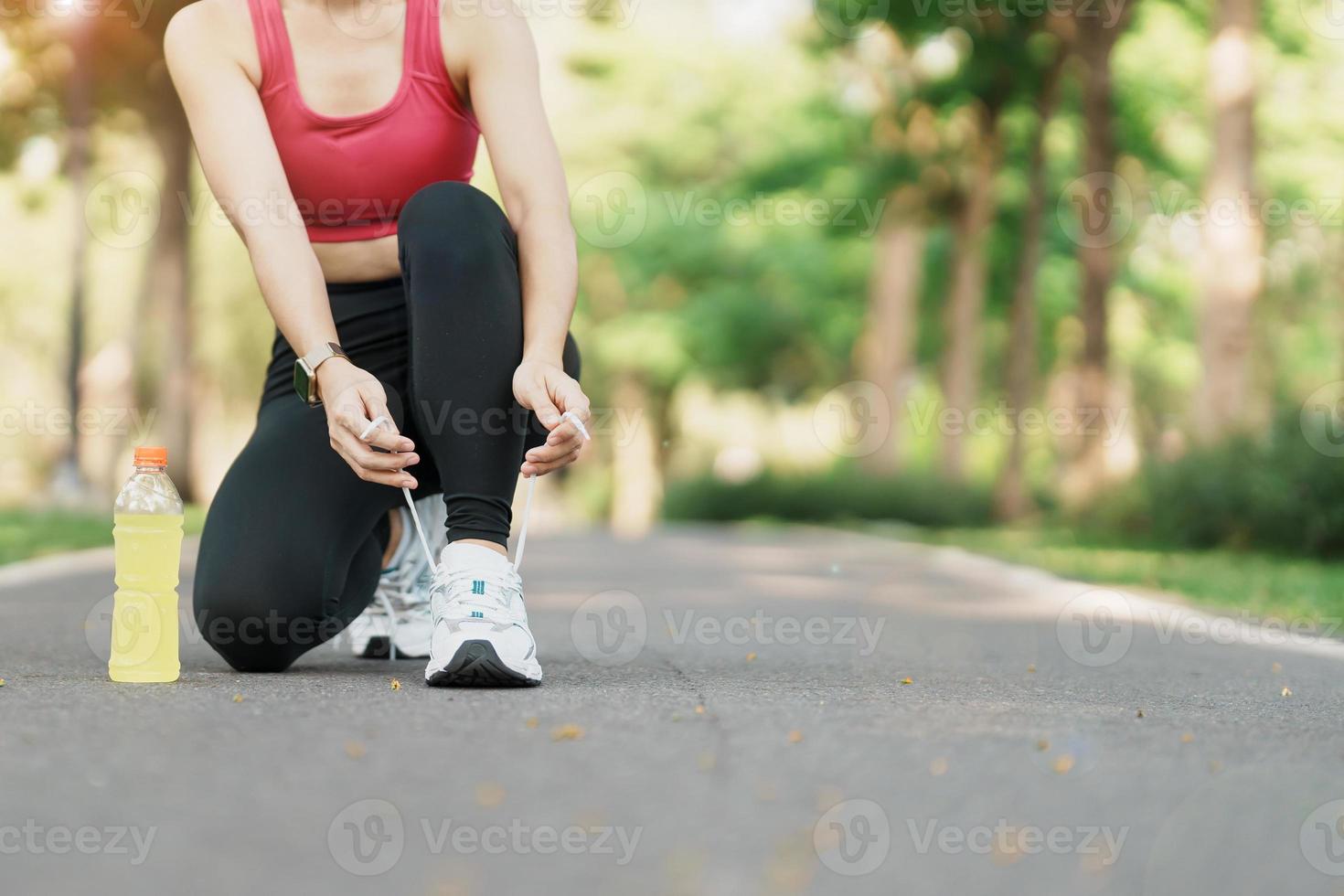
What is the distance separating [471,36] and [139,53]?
Answer: 17.6 meters

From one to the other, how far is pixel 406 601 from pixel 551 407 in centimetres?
113

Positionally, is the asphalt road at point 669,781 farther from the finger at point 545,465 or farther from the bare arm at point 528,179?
the bare arm at point 528,179

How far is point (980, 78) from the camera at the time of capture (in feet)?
71.6

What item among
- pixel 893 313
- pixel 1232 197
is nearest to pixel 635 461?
pixel 893 313

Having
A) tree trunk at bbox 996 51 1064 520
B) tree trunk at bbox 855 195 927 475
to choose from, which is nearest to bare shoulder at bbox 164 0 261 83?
tree trunk at bbox 996 51 1064 520

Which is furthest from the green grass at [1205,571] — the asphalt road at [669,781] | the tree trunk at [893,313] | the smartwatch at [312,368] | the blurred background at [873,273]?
the tree trunk at [893,313]

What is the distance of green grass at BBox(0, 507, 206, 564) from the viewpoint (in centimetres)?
1096

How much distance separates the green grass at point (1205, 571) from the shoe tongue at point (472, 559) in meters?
4.89

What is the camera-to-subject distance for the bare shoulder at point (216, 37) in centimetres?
412

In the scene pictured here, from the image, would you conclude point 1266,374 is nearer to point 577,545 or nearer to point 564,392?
point 577,545

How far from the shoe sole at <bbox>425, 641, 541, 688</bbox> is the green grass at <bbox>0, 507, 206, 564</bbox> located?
19.9ft

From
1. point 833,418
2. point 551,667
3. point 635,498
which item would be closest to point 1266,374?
point 833,418

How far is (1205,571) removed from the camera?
37.1 feet

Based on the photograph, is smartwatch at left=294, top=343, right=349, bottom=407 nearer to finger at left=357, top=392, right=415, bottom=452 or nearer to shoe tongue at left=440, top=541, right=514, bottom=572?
finger at left=357, top=392, right=415, bottom=452
